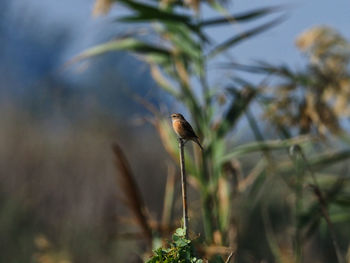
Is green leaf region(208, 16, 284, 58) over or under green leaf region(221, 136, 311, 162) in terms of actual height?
over

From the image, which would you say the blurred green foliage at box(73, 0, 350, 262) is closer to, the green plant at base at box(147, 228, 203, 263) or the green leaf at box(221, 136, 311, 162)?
the green leaf at box(221, 136, 311, 162)

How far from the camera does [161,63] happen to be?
2.62 m

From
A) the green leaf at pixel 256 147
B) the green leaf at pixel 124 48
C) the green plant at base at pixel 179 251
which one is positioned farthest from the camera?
the green leaf at pixel 124 48

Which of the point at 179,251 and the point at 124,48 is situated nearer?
the point at 179,251

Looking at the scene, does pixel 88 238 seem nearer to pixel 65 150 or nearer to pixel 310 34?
pixel 65 150

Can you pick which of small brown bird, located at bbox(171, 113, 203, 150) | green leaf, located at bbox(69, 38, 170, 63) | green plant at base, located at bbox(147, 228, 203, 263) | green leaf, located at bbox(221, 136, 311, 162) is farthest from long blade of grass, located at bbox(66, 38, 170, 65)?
green plant at base, located at bbox(147, 228, 203, 263)

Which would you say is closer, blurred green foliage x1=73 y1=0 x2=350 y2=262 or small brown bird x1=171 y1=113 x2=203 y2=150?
small brown bird x1=171 y1=113 x2=203 y2=150

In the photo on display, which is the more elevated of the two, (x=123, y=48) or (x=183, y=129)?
(x=123, y=48)

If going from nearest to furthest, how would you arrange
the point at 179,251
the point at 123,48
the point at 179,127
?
the point at 179,251 → the point at 179,127 → the point at 123,48

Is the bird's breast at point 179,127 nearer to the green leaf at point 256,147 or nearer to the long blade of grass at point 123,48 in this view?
the green leaf at point 256,147

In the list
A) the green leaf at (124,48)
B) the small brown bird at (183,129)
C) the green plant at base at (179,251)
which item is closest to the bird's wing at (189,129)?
the small brown bird at (183,129)

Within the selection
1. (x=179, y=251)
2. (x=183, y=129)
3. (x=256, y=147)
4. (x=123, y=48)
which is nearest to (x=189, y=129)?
(x=183, y=129)

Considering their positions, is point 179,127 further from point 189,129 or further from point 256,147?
point 256,147

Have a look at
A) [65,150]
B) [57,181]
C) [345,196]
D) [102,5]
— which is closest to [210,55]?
[102,5]
